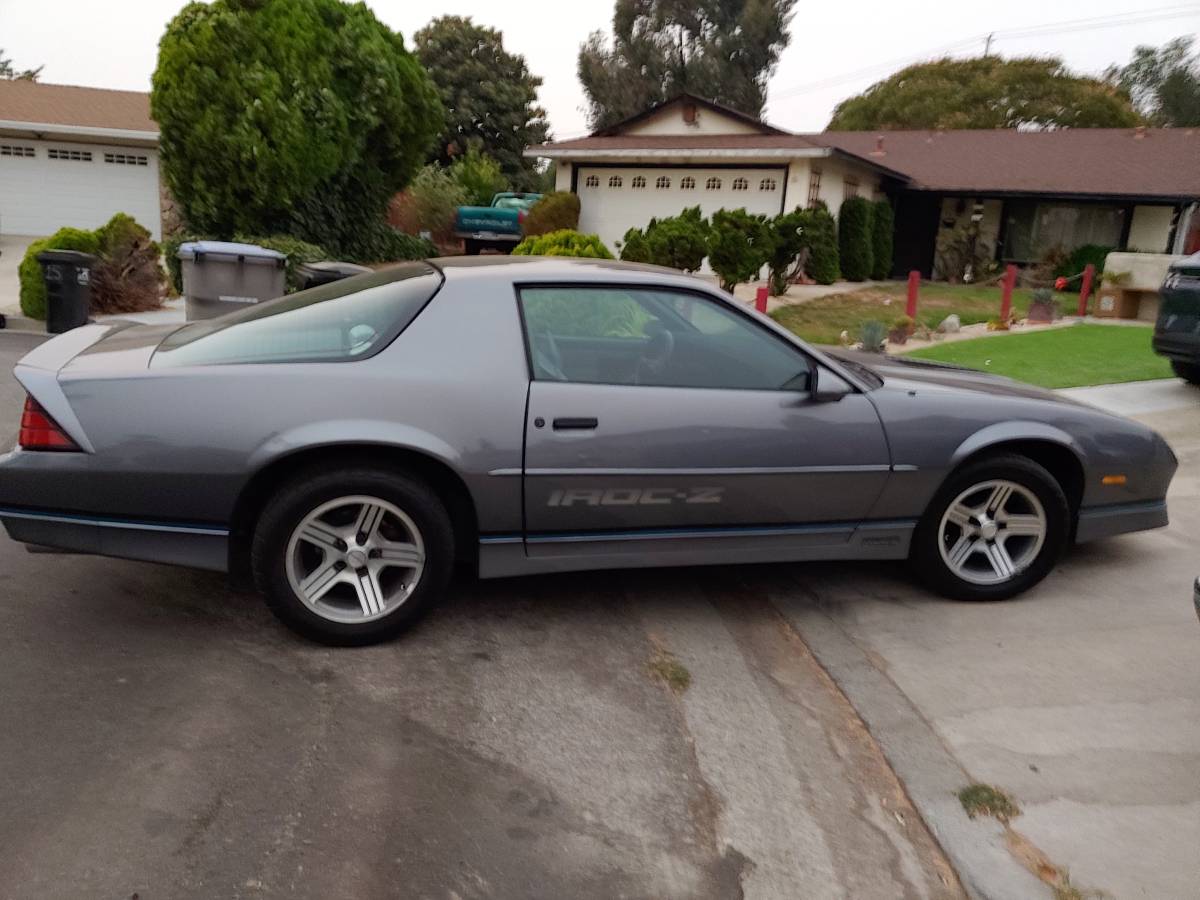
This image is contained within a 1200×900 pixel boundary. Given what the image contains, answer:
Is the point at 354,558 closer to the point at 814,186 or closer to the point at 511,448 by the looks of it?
the point at 511,448

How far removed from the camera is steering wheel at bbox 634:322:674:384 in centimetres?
403

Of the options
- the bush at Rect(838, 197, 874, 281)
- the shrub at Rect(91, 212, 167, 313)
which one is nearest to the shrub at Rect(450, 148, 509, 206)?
the bush at Rect(838, 197, 874, 281)

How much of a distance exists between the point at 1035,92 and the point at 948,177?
67.3ft

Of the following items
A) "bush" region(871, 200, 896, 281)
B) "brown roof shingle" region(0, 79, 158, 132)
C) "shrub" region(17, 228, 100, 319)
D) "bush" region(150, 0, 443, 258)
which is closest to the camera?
"shrub" region(17, 228, 100, 319)

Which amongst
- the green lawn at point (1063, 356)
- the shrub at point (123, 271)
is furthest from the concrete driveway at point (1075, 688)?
the shrub at point (123, 271)

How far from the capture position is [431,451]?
366 cm

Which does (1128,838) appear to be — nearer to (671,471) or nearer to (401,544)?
(671,471)

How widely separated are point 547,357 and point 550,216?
18.5 metres

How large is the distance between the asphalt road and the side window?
3.51 feet

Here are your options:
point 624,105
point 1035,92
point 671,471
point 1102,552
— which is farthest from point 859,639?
point 624,105

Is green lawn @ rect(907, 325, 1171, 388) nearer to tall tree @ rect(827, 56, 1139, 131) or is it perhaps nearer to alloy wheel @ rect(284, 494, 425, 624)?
alloy wheel @ rect(284, 494, 425, 624)

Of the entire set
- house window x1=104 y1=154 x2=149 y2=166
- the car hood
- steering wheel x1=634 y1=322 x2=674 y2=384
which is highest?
house window x1=104 y1=154 x2=149 y2=166

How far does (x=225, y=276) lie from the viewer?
1100 centimetres

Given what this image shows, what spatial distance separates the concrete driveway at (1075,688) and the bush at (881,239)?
18.2 metres
